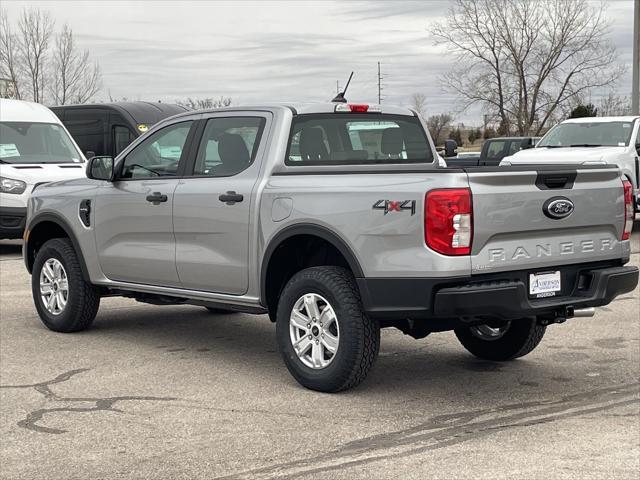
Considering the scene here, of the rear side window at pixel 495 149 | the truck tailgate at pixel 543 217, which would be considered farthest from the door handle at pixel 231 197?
the rear side window at pixel 495 149

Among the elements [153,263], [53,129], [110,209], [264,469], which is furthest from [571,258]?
[53,129]

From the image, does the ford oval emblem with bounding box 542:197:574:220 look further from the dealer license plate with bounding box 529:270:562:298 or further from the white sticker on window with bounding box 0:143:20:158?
the white sticker on window with bounding box 0:143:20:158

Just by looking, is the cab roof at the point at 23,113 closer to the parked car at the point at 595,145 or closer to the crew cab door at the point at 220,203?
the parked car at the point at 595,145

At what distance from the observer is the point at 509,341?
24.8ft

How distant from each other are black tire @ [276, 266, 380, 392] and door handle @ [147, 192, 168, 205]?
1.47m

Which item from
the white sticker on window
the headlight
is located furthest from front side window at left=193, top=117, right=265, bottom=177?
the white sticker on window

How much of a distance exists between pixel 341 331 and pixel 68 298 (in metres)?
3.19

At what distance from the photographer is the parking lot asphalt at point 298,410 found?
5.27 metres

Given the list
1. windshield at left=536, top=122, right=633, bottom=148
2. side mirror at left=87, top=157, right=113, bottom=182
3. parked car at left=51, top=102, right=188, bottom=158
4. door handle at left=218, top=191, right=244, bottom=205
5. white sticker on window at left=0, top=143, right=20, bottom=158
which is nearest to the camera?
door handle at left=218, top=191, right=244, bottom=205

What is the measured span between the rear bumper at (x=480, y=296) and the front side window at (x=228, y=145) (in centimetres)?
152

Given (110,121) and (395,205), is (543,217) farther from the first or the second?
(110,121)

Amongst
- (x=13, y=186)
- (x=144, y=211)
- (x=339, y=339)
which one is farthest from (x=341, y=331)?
(x=13, y=186)

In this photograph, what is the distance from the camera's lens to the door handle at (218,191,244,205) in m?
7.26

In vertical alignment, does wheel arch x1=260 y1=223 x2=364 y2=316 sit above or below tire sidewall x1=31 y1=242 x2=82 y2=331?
above
